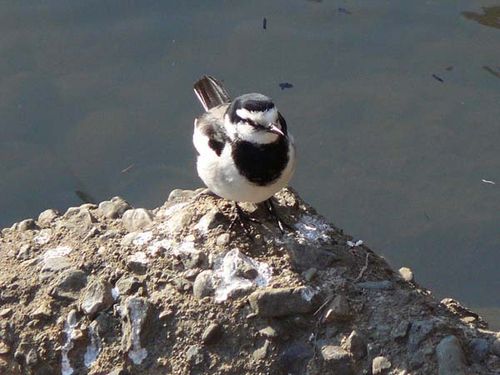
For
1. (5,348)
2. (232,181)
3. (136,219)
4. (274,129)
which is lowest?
(5,348)

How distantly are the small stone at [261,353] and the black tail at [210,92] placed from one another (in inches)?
83.5

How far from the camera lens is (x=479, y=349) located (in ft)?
19.0

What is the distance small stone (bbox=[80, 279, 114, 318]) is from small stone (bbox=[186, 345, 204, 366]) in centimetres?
43

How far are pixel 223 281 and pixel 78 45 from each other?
12.4ft

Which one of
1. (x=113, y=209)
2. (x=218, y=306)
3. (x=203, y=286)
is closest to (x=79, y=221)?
(x=113, y=209)

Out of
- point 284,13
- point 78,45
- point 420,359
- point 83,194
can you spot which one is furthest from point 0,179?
point 420,359

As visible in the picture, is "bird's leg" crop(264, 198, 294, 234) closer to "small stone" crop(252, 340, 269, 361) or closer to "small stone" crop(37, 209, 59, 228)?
"small stone" crop(252, 340, 269, 361)

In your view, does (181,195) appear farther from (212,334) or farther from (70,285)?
(212,334)

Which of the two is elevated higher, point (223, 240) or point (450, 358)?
point (223, 240)

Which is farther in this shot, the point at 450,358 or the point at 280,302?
the point at 280,302

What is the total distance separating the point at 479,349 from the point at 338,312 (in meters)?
0.62

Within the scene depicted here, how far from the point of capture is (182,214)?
635 cm

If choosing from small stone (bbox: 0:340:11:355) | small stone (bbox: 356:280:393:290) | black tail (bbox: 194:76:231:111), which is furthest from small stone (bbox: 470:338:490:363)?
black tail (bbox: 194:76:231:111)

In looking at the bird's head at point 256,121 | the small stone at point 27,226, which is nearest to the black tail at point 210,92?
the bird's head at point 256,121
